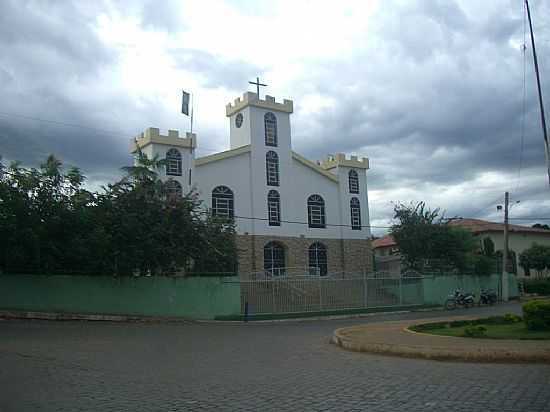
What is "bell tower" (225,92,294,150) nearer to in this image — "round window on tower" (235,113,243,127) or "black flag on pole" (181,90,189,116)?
"round window on tower" (235,113,243,127)

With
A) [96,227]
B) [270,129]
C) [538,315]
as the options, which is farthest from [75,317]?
[270,129]

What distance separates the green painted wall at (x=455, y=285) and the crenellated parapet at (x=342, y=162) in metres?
11.6

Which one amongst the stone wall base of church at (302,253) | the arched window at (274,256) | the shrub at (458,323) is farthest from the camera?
the arched window at (274,256)

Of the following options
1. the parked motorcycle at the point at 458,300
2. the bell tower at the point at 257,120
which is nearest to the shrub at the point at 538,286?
the parked motorcycle at the point at 458,300

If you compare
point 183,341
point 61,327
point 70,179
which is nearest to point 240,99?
point 70,179

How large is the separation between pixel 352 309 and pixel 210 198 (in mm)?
12645

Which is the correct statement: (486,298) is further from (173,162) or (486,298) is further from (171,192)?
(173,162)

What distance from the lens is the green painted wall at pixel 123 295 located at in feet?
76.0

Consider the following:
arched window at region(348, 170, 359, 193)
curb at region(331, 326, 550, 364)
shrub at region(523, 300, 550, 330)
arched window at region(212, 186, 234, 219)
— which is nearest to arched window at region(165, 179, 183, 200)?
arched window at region(212, 186, 234, 219)

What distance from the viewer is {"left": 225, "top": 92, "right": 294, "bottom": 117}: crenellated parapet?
3759cm

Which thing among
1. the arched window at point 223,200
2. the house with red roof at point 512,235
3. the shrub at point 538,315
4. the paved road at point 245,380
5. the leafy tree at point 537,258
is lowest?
the paved road at point 245,380

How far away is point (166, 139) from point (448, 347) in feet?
87.2

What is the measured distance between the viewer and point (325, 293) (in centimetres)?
2673

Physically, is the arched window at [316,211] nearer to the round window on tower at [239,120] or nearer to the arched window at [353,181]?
the arched window at [353,181]
